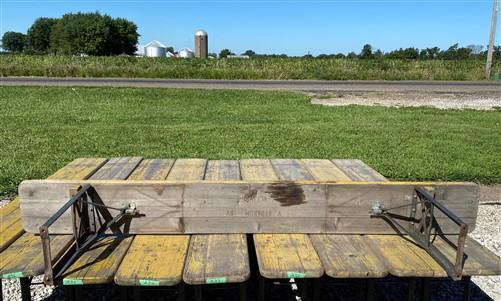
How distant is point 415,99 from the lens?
17.0m

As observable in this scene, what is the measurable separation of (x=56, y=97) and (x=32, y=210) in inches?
539

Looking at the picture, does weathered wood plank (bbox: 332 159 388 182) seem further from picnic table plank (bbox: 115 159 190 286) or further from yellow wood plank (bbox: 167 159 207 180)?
picnic table plank (bbox: 115 159 190 286)

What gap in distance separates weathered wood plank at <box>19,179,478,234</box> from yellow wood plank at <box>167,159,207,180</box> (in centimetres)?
68

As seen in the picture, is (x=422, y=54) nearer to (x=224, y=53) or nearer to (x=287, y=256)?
(x=224, y=53)

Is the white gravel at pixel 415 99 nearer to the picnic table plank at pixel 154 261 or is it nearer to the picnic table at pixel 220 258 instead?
the picnic table at pixel 220 258

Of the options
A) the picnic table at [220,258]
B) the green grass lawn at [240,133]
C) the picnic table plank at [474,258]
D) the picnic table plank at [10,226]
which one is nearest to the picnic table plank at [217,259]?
the picnic table at [220,258]

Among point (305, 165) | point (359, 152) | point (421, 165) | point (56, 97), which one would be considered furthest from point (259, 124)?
point (56, 97)

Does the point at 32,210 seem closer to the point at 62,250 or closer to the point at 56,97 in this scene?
the point at 62,250

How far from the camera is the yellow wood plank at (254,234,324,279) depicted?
2270 mm

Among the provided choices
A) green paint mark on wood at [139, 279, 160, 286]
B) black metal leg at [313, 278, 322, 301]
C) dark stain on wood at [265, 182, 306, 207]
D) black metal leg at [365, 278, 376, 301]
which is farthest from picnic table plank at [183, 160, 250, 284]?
black metal leg at [365, 278, 376, 301]

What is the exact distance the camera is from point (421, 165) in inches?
275

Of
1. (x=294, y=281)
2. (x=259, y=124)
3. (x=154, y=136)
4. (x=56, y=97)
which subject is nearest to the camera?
(x=294, y=281)

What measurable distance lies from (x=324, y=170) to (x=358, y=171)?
27 centimetres

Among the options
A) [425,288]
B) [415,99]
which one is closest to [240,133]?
[425,288]
